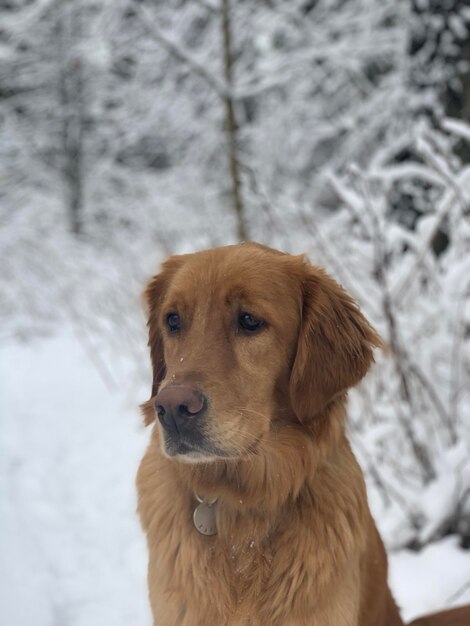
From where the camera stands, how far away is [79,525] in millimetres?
4016

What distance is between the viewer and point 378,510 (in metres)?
3.83

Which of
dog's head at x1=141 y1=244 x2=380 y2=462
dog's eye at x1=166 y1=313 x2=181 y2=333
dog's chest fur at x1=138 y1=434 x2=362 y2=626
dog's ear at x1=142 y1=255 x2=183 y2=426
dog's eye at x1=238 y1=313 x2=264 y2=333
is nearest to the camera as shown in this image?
dog's head at x1=141 y1=244 x2=380 y2=462

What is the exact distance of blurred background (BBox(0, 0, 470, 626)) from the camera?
3398 mm

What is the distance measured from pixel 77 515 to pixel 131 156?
11545 millimetres

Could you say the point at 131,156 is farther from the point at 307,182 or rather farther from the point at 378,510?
the point at 378,510

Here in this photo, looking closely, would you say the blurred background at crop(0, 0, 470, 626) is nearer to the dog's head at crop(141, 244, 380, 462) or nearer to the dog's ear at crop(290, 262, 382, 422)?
the dog's head at crop(141, 244, 380, 462)

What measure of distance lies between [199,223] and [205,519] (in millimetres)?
8814

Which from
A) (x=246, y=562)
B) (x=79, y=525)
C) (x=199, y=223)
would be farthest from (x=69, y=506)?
(x=199, y=223)

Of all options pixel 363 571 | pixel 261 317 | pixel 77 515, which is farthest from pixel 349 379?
pixel 77 515

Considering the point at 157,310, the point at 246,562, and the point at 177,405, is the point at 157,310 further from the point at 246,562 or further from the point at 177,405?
the point at 246,562

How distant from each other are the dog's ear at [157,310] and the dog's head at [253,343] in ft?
0.40

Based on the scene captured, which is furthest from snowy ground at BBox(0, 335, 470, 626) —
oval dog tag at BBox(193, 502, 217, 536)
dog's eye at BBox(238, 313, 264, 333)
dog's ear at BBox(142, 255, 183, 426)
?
dog's eye at BBox(238, 313, 264, 333)

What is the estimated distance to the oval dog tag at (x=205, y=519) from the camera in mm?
2092

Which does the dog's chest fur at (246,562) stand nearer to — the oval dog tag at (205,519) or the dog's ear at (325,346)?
the oval dog tag at (205,519)
